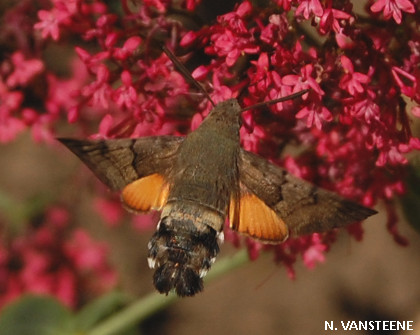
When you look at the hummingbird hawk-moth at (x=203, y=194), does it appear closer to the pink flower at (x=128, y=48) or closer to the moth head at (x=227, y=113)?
the moth head at (x=227, y=113)

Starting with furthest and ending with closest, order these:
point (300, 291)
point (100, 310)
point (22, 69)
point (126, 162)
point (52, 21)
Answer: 1. point (300, 291)
2. point (100, 310)
3. point (22, 69)
4. point (52, 21)
5. point (126, 162)

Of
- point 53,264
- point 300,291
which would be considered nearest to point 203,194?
point 53,264

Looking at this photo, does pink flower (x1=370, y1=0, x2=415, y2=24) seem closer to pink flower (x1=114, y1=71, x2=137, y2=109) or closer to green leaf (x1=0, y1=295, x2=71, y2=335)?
pink flower (x1=114, y1=71, x2=137, y2=109)

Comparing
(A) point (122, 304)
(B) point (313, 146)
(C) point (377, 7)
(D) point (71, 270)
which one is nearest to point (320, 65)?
(C) point (377, 7)

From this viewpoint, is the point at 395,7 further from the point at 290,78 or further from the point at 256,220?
the point at 256,220

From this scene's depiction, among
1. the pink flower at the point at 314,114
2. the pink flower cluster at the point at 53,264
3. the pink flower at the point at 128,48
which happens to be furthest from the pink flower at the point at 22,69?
the pink flower at the point at 314,114
